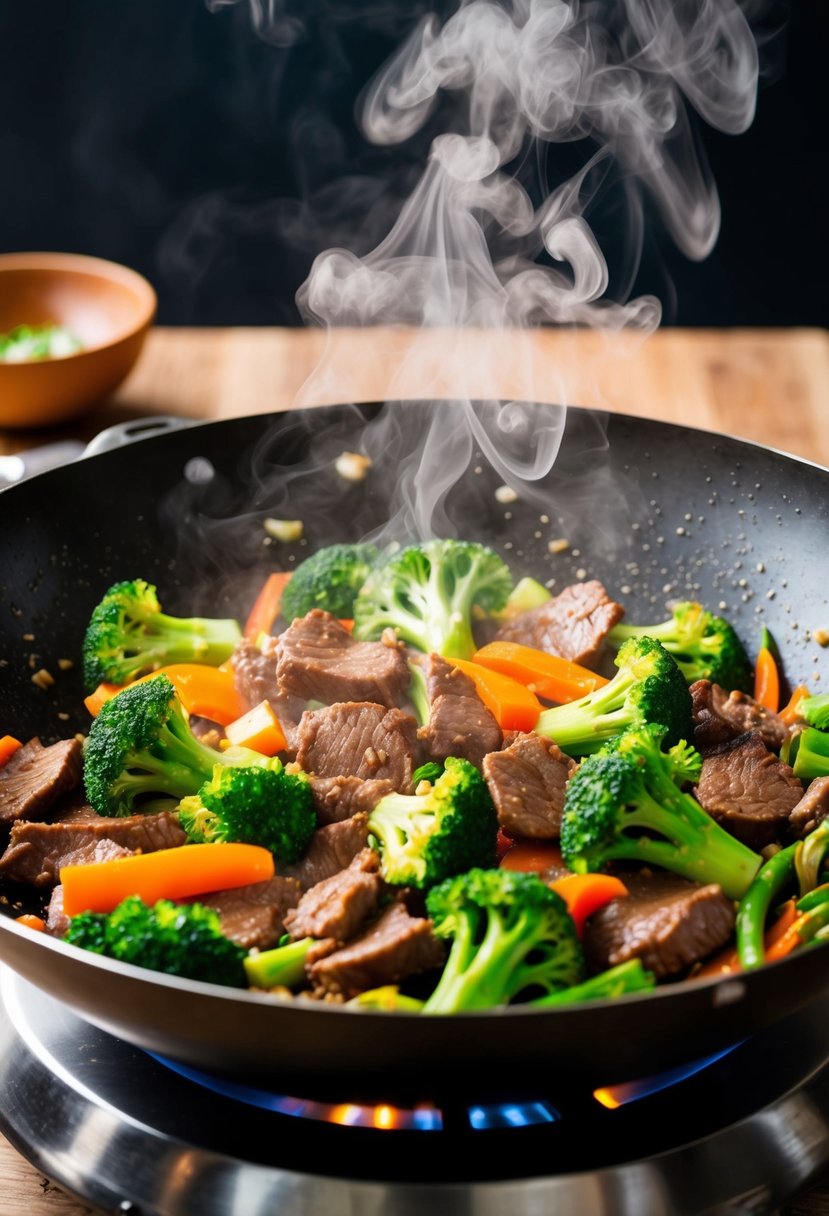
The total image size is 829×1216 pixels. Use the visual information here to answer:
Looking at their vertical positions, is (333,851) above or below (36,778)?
above

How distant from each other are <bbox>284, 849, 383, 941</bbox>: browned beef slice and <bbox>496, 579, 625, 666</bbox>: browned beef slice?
800 mm

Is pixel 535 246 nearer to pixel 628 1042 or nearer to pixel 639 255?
pixel 639 255

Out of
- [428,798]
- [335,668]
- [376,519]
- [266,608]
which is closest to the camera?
[428,798]

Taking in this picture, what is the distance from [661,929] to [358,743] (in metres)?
0.69

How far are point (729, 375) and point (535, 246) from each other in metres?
1.00

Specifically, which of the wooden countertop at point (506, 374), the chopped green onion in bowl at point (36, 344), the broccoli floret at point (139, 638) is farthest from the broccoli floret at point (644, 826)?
the chopped green onion in bowl at point (36, 344)

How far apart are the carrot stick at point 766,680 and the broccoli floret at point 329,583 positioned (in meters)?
0.88

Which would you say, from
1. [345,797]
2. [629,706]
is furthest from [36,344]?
[629,706]

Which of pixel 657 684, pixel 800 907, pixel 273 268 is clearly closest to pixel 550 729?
pixel 657 684

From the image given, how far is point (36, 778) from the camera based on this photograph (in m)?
2.24

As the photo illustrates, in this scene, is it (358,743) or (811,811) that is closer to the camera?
(811,811)

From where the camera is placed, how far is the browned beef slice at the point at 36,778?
219 cm

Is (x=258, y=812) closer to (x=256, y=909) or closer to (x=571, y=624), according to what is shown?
(x=256, y=909)

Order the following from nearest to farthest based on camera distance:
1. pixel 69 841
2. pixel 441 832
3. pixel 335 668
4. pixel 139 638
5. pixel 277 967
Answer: pixel 277 967
pixel 441 832
pixel 69 841
pixel 335 668
pixel 139 638
